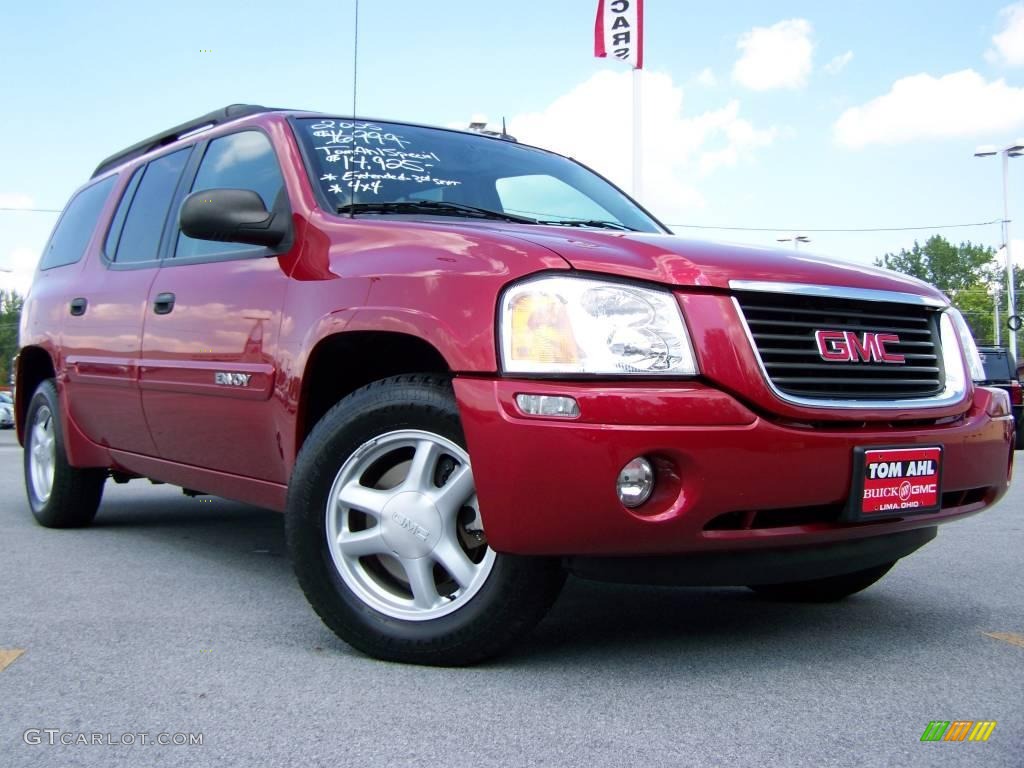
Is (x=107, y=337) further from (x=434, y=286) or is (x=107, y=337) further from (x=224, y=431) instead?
(x=434, y=286)

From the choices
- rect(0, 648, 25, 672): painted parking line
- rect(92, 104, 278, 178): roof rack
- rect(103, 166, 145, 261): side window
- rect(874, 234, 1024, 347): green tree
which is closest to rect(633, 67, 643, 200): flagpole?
rect(92, 104, 278, 178): roof rack

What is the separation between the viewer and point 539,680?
2701 mm

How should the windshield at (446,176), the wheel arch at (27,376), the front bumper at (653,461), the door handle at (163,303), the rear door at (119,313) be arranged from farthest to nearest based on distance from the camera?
the wheel arch at (27,376) < the rear door at (119,313) < the door handle at (163,303) < the windshield at (446,176) < the front bumper at (653,461)

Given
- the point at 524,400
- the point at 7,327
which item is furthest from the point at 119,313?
the point at 7,327

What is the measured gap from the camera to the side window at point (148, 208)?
4.53m

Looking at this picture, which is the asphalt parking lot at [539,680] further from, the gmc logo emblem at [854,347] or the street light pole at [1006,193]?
the street light pole at [1006,193]

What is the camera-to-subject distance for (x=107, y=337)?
4527mm

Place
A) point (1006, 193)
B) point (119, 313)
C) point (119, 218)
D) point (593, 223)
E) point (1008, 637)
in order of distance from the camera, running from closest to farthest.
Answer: point (1008, 637) < point (593, 223) < point (119, 313) < point (119, 218) < point (1006, 193)

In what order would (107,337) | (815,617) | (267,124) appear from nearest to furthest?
1. (815,617)
2. (267,124)
3. (107,337)

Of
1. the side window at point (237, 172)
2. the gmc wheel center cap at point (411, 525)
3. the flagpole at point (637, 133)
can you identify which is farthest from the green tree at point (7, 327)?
the gmc wheel center cap at point (411, 525)

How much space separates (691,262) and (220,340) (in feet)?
5.60

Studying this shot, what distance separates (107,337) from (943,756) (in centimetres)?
359

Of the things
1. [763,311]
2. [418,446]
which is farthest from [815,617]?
[418,446]

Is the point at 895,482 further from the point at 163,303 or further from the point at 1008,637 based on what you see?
the point at 163,303
